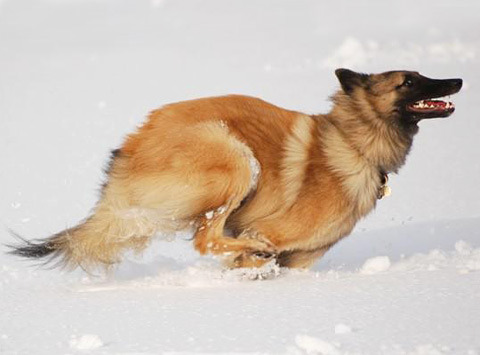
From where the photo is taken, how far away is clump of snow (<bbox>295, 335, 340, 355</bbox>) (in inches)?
146

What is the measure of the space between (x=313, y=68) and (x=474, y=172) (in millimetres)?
4036

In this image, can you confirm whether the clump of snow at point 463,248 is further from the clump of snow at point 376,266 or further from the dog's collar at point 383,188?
the clump of snow at point 376,266

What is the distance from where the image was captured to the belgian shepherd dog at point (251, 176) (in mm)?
5383

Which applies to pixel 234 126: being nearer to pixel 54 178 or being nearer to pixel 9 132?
pixel 54 178

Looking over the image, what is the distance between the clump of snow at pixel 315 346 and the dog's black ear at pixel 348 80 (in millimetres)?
2476

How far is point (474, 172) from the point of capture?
28.4 ft

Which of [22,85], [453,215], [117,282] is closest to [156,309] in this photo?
[117,282]

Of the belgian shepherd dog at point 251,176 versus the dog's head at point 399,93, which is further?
the dog's head at point 399,93

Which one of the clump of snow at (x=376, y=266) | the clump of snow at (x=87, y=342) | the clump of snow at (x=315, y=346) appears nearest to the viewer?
the clump of snow at (x=315, y=346)

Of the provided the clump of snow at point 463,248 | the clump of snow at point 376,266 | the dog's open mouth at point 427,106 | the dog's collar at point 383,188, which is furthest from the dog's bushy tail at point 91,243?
the clump of snow at point 463,248

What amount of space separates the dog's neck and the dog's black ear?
8cm

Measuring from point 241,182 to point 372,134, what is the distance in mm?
1029

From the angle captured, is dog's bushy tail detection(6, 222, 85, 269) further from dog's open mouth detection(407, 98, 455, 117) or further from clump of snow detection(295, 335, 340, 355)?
dog's open mouth detection(407, 98, 455, 117)

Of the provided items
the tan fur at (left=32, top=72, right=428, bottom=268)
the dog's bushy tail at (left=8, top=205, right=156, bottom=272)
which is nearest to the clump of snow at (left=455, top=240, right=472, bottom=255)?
the tan fur at (left=32, top=72, right=428, bottom=268)
